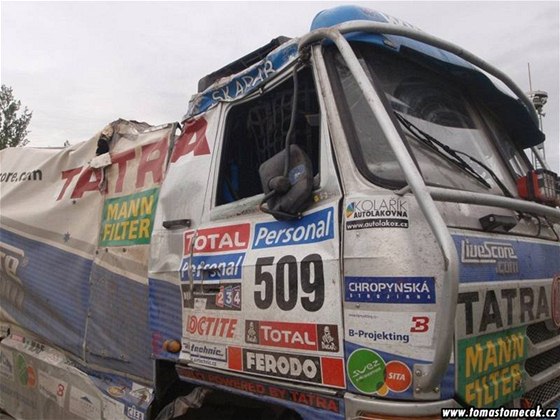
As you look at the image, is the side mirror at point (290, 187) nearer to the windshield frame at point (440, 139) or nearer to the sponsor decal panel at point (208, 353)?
the windshield frame at point (440, 139)

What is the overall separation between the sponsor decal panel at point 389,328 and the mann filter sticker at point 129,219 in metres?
1.68

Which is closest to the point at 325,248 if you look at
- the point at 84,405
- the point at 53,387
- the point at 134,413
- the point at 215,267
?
the point at 215,267

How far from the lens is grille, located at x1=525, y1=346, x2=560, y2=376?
2.41 meters

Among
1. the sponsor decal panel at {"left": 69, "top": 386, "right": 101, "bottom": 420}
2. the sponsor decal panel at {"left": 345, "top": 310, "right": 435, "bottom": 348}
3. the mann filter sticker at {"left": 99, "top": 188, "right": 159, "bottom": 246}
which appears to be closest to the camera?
the sponsor decal panel at {"left": 345, "top": 310, "right": 435, "bottom": 348}

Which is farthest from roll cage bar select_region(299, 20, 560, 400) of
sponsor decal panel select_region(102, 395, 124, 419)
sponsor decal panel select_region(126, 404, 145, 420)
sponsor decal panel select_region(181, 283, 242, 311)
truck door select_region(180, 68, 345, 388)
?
sponsor decal panel select_region(102, 395, 124, 419)

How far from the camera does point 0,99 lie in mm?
25797

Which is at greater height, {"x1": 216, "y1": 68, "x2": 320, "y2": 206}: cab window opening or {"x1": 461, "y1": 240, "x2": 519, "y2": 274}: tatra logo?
{"x1": 216, "y1": 68, "x2": 320, "y2": 206}: cab window opening

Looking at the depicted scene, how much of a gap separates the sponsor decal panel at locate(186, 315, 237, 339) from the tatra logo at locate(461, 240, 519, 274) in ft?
3.54

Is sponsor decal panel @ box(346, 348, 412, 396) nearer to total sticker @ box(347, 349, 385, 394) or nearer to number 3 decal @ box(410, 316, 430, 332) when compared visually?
total sticker @ box(347, 349, 385, 394)

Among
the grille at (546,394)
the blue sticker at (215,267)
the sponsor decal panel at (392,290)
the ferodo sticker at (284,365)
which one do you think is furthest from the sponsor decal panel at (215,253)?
the grille at (546,394)

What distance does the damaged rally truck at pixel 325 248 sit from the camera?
1.89 metres

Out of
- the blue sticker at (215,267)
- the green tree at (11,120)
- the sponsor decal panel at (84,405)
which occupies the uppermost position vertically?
the green tree at (11,120)

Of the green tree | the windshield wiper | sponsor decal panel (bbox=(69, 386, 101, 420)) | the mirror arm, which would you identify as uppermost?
the green tree

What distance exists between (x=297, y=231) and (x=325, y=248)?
19 cm
